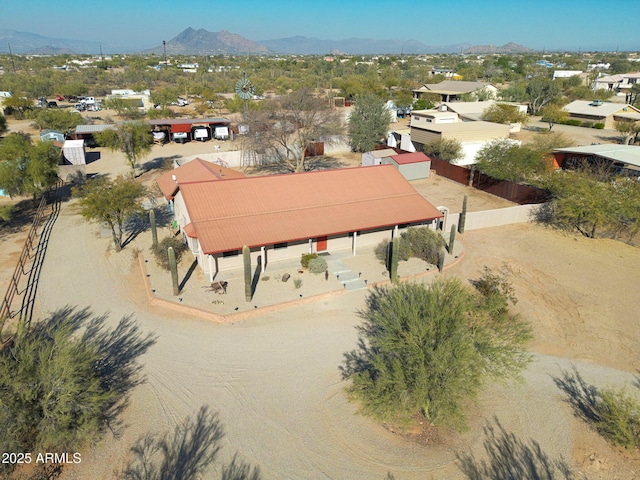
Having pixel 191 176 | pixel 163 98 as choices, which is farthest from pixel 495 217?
pixel 163 98

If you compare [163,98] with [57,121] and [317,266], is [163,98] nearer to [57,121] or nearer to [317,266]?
[57,121]

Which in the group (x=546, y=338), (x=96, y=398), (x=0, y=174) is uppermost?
(x=0, y=174)

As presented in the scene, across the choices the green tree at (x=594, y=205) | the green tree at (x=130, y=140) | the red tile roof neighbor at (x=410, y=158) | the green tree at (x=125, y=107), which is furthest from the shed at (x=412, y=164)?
the green tree at (x=125, y=107)

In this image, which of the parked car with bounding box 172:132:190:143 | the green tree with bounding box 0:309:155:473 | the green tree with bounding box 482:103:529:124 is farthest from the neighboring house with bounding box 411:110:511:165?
the green tree with bounding box 0:309:155:473

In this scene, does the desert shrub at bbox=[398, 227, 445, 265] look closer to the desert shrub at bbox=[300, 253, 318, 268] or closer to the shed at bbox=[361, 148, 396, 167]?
the desert shrub at bbox=[300, 253, 318, 268]

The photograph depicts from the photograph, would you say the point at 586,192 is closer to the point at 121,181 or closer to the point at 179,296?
the point at 179,296

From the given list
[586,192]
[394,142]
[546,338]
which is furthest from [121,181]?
[394,142]
